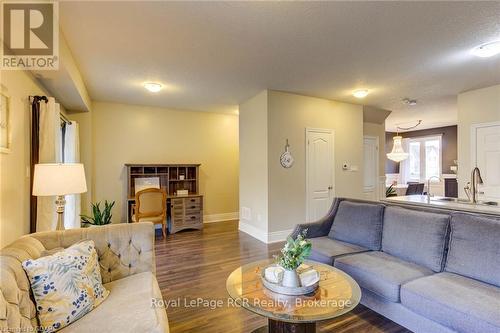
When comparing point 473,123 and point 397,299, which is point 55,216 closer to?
point 397,299

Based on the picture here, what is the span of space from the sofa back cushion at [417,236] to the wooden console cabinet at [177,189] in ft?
12.5

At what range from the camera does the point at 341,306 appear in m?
1.48

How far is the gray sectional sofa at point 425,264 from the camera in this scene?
5.44 ft

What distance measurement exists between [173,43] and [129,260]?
2.25 metres

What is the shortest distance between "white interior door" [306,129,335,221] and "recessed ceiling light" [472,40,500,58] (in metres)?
2.50

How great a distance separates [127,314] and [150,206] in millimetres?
3430


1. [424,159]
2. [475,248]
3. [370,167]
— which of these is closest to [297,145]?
[370,167]

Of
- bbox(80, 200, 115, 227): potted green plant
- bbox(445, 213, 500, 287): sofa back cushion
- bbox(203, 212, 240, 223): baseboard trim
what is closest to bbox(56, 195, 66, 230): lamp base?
bbox(80, 200, 115, 227): potted green plant

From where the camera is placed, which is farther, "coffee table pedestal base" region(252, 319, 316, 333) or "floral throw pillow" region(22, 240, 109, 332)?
"coffee table pedestal base" region(252, 319, 316, 333)

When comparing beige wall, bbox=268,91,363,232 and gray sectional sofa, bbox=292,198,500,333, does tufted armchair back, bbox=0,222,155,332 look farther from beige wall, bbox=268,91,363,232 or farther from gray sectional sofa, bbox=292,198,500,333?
beige wall, bbox=268,91,363,232

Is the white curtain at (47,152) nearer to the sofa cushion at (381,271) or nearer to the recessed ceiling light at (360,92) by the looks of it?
the sofa cushion at (381,271)

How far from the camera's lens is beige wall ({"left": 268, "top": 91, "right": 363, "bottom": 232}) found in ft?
14.9

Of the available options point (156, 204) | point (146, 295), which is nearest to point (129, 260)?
point (146, 295)

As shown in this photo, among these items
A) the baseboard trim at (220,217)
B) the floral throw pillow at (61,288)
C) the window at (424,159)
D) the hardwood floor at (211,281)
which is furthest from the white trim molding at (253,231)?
the window at (424,159)
